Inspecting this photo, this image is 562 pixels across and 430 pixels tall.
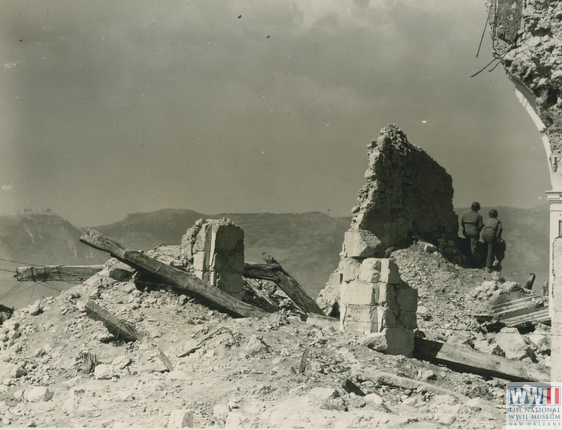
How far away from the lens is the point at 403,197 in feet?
56.4

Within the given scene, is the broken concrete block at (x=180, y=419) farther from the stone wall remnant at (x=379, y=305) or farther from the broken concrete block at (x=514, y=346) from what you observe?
the broken concrete block at (x=514, y=346)

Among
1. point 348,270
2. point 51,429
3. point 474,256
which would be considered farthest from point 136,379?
point 474,256

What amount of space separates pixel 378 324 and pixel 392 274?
2.45ft

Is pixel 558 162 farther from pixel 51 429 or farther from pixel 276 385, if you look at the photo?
pixel 51 429

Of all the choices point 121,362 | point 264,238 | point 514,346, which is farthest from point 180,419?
point 264,238

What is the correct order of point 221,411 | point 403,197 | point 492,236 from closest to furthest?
point 221,411
point 403,197
point 492,236

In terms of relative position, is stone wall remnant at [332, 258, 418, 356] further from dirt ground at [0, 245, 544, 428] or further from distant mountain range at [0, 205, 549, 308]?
distant mountain range at [0, 205, 549, 308]

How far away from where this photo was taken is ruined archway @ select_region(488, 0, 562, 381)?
21.8 ft

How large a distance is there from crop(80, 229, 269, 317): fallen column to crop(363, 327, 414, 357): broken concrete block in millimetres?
2074

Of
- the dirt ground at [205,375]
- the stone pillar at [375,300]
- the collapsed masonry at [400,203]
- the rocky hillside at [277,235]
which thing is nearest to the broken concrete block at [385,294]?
the stone pillar at [375,300]

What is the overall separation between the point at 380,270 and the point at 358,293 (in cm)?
47

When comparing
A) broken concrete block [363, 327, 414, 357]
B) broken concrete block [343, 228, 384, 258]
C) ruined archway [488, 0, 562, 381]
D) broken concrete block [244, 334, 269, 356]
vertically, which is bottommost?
broken concrete block [244, 334, 269, 356]

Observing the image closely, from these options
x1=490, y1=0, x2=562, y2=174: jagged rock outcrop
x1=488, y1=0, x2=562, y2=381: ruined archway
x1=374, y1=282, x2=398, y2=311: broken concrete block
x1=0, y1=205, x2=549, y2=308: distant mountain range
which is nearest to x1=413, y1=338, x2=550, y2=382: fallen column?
x1=374, y1=282, x2=398, y2=311: broken concrete block

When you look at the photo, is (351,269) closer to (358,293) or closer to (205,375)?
(358,293)
